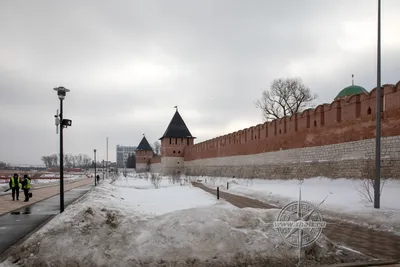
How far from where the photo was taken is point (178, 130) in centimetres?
5494

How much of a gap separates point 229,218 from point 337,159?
45.4 feet

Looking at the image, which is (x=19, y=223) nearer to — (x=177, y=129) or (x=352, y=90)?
(x=352, y=90)

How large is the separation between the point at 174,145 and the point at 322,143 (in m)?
36.2

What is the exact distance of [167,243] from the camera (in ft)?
16.1

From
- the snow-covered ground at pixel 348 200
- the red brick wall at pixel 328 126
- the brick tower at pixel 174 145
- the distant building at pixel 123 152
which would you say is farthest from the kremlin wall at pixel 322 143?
the distant building at pixel 123 152

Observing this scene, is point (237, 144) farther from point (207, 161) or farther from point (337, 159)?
point (337, 159)

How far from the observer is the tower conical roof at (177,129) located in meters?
54.2

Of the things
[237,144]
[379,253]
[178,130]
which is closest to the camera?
[379,253]

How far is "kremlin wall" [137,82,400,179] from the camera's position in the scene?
1450 centimetres

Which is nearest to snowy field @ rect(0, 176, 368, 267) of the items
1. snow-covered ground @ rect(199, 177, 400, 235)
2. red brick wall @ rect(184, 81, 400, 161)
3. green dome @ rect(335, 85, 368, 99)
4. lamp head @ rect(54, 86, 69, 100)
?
snow-covered ground @ rect(199, 177, 400, 235)

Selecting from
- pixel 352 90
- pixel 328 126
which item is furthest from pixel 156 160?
pixel 328 126

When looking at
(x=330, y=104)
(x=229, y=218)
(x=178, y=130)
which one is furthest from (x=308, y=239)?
(x=178, y=130)

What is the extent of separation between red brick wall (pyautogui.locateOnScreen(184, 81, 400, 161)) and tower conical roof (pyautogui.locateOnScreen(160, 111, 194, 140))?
2321cm

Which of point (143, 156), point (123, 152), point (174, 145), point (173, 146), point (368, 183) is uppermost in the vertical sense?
point (174, 145)
